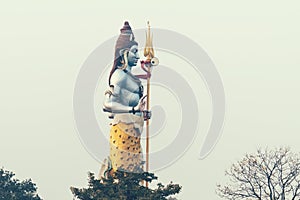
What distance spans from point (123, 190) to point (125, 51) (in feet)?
37.7

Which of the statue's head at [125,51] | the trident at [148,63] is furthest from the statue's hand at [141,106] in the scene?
the statue's head at [125,51]

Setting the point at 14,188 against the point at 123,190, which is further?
the point at 14,188

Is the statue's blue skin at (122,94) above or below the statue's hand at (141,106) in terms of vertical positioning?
above

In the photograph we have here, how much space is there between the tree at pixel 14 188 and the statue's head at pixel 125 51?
7.57 m

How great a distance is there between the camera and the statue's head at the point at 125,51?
45.3 m

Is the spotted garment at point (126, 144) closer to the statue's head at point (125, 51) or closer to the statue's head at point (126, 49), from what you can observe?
the statue's head at point (125, 51)

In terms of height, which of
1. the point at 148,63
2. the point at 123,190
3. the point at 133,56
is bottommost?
the point at 123,190

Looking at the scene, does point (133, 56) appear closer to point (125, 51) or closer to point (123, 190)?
point (125, 51)

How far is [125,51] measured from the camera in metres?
45.4

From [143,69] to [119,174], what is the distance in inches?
352

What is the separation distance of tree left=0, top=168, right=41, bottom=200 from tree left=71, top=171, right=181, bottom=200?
18.1 feet

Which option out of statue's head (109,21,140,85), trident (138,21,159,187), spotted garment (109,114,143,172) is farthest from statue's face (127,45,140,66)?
spotted garment (109,114,143,172)

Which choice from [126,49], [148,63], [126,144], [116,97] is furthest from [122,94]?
[126,144]

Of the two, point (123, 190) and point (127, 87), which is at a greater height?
point (127, 87)
